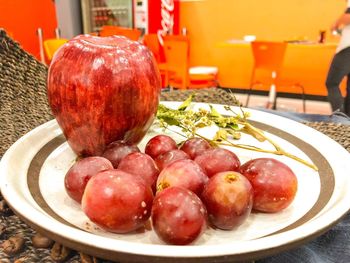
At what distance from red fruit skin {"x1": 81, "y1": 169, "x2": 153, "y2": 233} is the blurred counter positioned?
10.8ft

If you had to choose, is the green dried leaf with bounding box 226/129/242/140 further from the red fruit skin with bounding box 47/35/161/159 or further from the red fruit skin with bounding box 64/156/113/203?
the red fruit skin with bounding box 64/156/113/203

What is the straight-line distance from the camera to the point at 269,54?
3.14 metres

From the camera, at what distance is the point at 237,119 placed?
0.73 metres

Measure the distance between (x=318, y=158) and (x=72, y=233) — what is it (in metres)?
0.45

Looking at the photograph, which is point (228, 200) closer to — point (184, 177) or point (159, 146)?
point (184, 177)

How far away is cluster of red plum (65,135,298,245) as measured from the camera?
0.39m

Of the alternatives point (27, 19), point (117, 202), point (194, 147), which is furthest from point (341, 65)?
point (27, 19)

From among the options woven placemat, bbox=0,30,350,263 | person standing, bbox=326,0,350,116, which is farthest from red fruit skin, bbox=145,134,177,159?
person standing, bbox=326,0,350,116

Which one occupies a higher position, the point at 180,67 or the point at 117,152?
the point at 117,152

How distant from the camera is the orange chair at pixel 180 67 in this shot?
3219mm

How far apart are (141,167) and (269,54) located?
293cm

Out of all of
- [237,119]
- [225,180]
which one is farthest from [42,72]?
[225,180]

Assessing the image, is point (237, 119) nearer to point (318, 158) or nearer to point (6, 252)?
point (318, 158)

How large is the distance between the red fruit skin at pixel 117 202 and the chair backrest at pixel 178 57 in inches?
113
